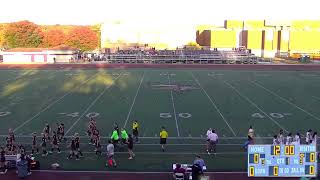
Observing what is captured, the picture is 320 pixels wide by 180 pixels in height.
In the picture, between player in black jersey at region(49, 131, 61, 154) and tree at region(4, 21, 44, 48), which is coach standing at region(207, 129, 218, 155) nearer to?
player in black jersey at region(49, 131, 61, 154)

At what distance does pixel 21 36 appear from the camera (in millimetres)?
90250

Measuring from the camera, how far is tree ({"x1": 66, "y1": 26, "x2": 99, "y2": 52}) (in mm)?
92562

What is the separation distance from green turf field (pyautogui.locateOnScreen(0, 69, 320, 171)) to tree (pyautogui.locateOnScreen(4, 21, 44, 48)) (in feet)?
172

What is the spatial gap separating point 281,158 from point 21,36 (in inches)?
3452

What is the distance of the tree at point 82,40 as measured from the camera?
92.6 meters

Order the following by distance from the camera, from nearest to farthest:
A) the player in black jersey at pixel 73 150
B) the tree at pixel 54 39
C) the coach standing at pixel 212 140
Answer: the player in black jersey at pixel 73 150
the coach standing at pixel 212 140
the tree at pixel 54 39

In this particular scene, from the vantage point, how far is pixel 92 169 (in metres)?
14.3

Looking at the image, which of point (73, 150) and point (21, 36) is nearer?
point (73, 150)

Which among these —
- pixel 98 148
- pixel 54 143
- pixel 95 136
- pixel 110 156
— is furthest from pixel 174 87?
pixel 110 156

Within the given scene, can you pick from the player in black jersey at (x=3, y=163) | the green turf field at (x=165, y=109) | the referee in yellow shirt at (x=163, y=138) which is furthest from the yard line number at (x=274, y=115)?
the player in black jersey at (x=3, y=163)

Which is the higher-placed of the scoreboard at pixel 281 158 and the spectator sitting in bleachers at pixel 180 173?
the scoreboard at pixel 281 158

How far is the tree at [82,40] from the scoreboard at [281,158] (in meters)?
85.5

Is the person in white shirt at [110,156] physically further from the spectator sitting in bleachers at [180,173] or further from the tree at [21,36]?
the tree at [21,36]

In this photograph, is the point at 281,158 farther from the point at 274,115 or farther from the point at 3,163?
the point at 274,115
